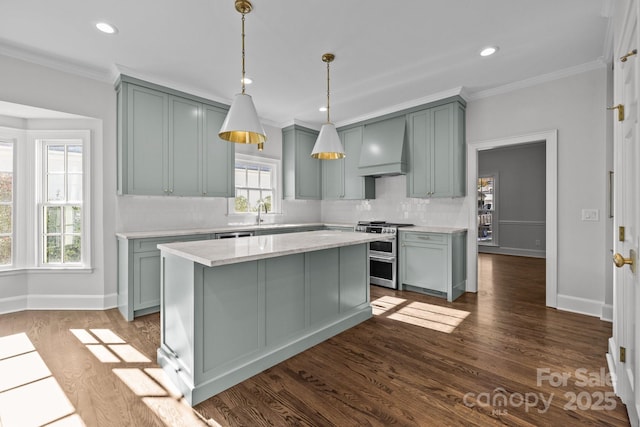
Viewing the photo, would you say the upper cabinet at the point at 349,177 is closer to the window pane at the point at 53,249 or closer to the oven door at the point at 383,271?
the oven door at the point at 383,271

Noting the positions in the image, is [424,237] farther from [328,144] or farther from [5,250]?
[5,250]

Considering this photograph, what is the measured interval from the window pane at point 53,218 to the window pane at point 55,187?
11 cm

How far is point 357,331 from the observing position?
9.57 feet

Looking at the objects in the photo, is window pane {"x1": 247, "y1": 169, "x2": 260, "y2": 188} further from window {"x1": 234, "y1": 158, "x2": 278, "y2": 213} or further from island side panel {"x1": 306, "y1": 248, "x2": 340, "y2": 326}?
island side panel {"x1": 306, "y1": 248, "x2": 340, "y2": 326}

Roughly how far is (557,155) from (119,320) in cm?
517

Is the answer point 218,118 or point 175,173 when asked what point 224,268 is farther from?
point 218,118

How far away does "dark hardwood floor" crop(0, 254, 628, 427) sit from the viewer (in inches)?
68.4

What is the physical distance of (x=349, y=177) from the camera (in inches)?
211

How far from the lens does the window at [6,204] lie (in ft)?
11.3

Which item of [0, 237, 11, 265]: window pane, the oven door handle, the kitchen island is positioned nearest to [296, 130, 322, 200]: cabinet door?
the oven door handle

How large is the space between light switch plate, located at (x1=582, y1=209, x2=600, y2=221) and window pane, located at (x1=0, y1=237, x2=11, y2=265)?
647 cm

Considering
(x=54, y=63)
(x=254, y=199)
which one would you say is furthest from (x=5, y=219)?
(x=254, y=199)

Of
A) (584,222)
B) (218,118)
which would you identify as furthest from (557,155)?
(218,118)

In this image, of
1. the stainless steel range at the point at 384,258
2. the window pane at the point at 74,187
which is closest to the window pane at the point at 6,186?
the window pane at the point at 74,187
